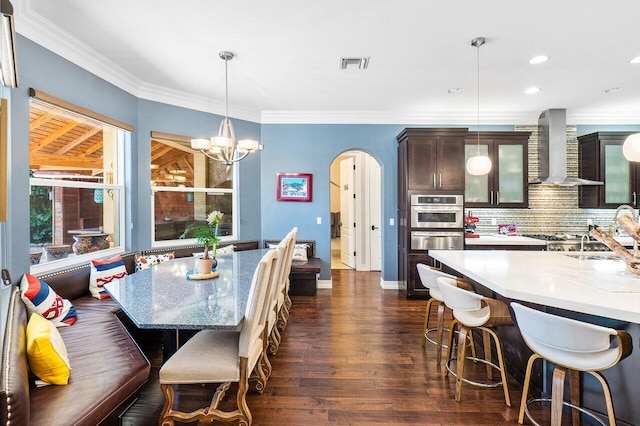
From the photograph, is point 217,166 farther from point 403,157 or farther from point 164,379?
point 164,379

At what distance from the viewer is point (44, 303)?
231 centimetres

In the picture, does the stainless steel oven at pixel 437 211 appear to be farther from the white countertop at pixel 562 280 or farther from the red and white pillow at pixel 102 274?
the red and white pillow at pixel 102 274

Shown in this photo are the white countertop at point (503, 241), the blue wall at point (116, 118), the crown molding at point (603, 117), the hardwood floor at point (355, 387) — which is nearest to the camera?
the hardwood floor at point (355, 387)

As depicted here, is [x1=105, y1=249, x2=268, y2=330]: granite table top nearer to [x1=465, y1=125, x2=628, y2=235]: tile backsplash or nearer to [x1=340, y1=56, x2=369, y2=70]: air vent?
[x1=340, y1=56, x2=369, y2=70]: air vent

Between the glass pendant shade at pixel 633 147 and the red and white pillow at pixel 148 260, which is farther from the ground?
the glass pendant shade at pixel 633 147

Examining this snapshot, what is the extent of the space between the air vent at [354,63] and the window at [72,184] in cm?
251

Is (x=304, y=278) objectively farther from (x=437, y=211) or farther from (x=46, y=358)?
(x=46, y=358)

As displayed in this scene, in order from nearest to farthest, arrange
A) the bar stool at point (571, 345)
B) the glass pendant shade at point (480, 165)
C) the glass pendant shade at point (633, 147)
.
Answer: the bar stool at point (571, 345)
the glass pendant shade at point (633, 147)
the glass pendant shade at point (480, 165)

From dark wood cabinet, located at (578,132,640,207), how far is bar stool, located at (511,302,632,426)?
419cm

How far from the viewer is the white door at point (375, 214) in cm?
664

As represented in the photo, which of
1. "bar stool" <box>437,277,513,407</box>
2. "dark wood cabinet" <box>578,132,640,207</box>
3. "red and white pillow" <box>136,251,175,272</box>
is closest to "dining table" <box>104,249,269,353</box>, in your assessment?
"red and white pillow" <box>136,251,175,272</box>

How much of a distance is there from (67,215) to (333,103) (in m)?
3.41

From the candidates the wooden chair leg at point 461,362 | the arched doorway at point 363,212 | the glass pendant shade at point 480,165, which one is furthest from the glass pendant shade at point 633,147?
the arched doorway at point 363,212

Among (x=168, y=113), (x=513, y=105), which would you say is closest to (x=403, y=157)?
(x=513, y=105)
